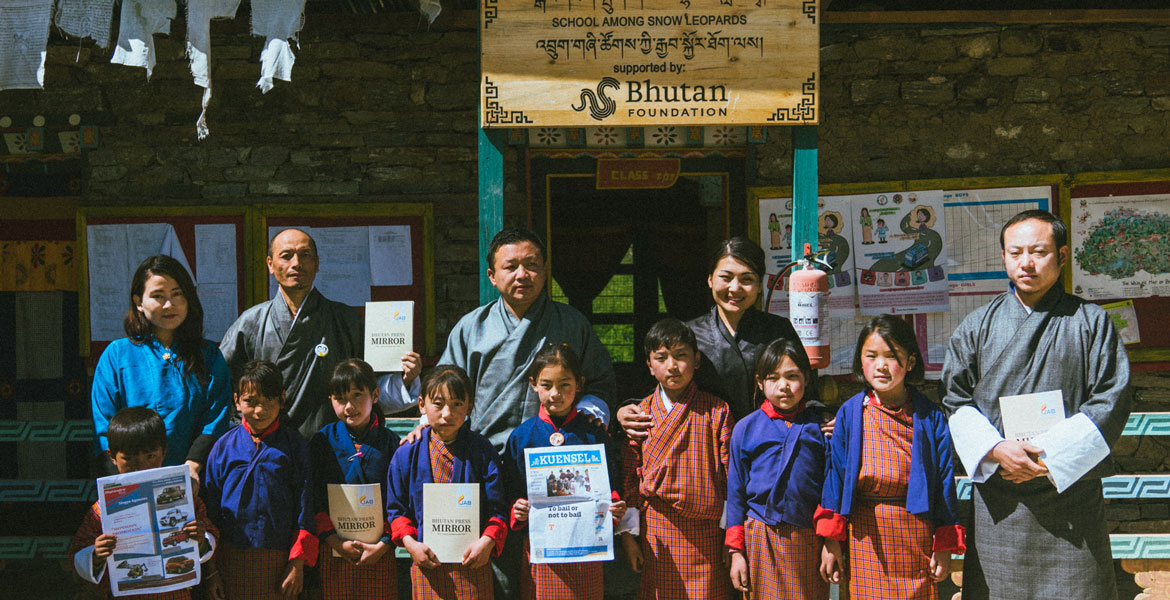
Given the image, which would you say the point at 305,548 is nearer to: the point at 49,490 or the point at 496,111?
the point at 496,111

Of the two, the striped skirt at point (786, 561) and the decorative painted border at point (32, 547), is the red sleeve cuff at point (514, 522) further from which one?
the decorative painted border at point (32, 547)

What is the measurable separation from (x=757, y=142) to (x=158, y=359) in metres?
3.41

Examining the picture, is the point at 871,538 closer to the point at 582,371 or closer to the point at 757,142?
the point at 582,371

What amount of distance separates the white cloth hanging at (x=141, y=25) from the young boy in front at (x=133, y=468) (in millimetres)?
1470

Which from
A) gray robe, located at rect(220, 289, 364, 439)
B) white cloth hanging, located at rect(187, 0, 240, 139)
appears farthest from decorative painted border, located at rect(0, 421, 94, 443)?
white cloth hanging, located at rect(187, 0, 240, 139)

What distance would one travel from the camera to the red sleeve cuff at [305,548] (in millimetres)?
3041

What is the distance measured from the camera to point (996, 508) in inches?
119

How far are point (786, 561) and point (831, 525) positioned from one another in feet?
0.68

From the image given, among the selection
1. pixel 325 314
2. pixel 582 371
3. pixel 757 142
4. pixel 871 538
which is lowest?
pixel 871 538

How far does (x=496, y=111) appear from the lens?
134 inches

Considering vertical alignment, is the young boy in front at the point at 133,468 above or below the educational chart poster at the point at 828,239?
below

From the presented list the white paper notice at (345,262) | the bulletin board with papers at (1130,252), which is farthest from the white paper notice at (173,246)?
the bulletin board with papers at (1130,252)

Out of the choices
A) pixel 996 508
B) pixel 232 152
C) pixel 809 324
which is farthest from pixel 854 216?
pixel 232 152

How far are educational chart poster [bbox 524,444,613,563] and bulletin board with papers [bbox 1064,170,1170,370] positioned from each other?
3618 millimetres
